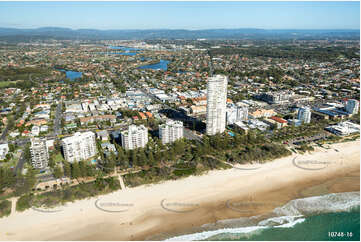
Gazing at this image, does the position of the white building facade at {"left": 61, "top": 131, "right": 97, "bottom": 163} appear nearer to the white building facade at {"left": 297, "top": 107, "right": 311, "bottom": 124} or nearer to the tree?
the tree

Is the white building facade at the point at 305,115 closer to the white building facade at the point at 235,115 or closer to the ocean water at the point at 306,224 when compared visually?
the white building facade at the point at 235,115

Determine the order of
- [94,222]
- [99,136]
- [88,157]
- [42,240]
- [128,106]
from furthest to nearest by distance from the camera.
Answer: [128,106] < [99,136] < [88,157] < [94,222] < [42,240]

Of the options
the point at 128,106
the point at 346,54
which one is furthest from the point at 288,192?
the point at 346,54

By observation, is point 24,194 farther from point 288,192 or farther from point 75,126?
point 288,192

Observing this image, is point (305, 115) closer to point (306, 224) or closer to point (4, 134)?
point (306, 224)

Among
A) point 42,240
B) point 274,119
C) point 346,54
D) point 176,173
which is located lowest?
point 42,240

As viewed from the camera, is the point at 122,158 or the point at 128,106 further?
the point at 128,106

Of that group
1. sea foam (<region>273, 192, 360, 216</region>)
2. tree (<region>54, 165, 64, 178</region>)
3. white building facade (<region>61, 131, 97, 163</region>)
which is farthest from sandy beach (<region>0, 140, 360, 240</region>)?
white building facade (<region>61, 131, 97, 163</region>)
